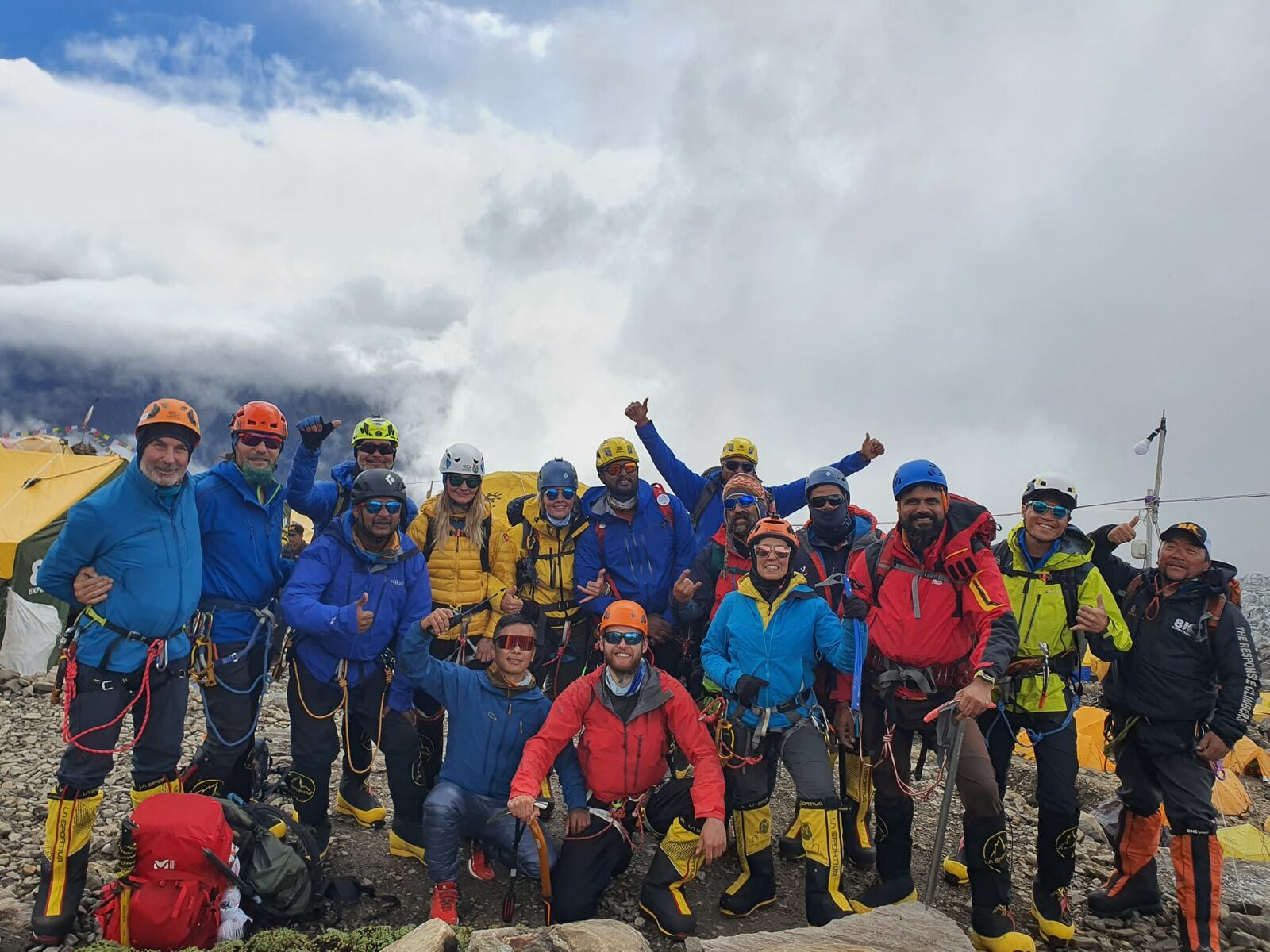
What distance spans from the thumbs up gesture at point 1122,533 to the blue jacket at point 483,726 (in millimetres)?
5649

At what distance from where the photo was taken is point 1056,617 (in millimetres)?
6410

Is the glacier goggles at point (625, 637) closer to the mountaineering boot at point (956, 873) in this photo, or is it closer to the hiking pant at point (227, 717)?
the hiking pant at point (227, 717)

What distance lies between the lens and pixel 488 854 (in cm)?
659

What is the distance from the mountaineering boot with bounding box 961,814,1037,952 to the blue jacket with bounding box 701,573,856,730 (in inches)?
62.6

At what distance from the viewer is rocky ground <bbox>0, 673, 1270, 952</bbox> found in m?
6.20

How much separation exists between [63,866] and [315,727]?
6.19ft

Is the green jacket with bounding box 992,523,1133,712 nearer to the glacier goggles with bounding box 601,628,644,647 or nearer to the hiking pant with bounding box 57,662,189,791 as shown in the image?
the glacier goggles with bounding box 601,628,644,647

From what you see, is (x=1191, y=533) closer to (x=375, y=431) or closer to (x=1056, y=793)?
(x=1056, y=793)

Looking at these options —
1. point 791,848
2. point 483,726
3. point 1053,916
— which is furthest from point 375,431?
point 1053,916

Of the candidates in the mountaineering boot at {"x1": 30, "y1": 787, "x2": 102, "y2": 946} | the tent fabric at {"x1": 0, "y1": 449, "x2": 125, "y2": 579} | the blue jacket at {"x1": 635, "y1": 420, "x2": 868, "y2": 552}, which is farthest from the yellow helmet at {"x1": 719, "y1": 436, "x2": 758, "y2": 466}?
the tent fabric at {"x1": 0, "y1": 449, "x2": 125, "y2": 579}

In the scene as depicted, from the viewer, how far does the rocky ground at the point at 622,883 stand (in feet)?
20.3

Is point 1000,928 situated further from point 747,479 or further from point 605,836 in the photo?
point 747,479

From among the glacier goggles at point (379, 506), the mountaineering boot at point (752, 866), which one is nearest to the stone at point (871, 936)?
the mountaineering boot at point (752, 866)

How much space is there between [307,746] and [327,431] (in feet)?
10.2
